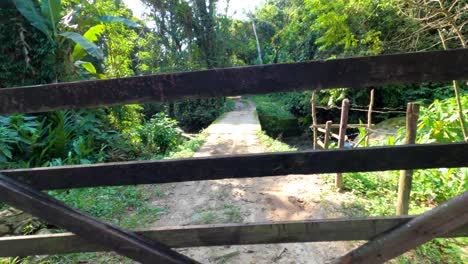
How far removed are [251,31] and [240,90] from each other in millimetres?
35574

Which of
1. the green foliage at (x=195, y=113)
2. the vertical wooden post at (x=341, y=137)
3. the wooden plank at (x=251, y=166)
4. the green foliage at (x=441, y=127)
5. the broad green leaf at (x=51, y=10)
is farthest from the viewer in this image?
the green foliage at (x=195, y=113)

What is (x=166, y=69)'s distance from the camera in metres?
15.9

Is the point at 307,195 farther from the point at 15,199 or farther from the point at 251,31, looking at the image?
the point at 251,31

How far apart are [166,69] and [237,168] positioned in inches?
610

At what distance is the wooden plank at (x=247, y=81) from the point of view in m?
1.16

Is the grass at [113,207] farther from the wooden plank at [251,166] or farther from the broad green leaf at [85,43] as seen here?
the broad green leaf at [85,43]

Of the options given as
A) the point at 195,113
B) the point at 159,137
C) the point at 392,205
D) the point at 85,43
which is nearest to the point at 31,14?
the point at 85,43

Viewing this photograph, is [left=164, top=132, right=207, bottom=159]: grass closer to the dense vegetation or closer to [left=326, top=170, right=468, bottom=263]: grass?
the dense vegetation

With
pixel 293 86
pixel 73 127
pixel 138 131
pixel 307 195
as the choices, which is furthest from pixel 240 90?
pixel 138 131

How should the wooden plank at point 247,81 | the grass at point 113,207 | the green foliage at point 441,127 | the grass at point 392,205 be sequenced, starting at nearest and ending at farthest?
1. the wooden plank at point 247,81
2. the grass at point 392,205
3. the grass at point 113,207
4. the green foliage at point 441,127

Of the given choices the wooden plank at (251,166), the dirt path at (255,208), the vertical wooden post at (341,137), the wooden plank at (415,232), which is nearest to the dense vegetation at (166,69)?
the vertical wooden post at (341,137)

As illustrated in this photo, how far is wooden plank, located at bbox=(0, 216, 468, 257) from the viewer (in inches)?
53.1

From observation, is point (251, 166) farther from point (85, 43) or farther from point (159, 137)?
point (159, 137)

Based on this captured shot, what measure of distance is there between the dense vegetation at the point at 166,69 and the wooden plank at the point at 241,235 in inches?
68.1
